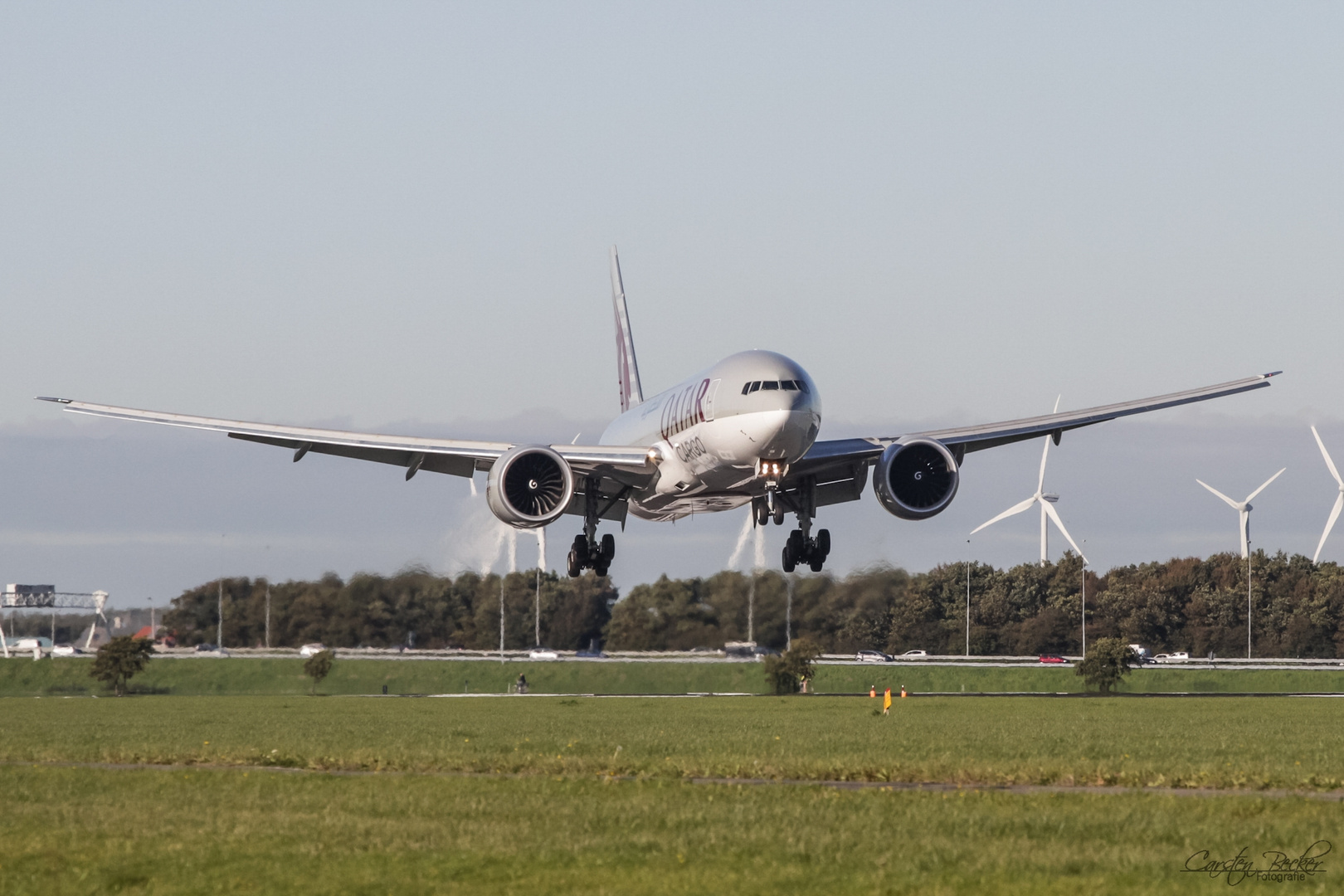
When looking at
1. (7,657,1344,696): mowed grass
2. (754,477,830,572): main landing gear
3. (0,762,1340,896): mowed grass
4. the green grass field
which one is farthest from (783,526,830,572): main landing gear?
(7,657,1344,696): mowed grass

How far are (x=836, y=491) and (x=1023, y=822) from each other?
25.7 meters

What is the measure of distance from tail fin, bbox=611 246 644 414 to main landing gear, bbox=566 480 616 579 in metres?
19.4

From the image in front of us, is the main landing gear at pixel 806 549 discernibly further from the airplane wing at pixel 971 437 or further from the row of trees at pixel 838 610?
the row of trees at pixel 838 610

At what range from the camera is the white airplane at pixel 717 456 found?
45.2 meters

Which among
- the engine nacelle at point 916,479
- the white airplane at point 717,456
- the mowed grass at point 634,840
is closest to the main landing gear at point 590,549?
the white airplane at point 717,456

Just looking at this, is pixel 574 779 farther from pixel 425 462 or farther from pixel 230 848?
pixel 425 462

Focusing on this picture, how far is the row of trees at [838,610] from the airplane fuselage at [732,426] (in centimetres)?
5421

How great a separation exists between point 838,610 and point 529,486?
6023 cm

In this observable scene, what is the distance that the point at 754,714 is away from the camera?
85.2 m

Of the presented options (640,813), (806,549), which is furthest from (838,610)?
(640,813)

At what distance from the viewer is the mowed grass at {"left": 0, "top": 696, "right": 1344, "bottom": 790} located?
41844mm

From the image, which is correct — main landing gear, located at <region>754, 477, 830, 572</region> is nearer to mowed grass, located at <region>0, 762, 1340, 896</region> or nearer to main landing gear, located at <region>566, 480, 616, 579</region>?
main landing gear, located at <region>566, 480, 616, 579</region>

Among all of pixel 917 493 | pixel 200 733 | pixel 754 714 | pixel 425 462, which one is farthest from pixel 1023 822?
pixel 754 714

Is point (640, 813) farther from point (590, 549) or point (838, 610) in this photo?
point (838, 610)
